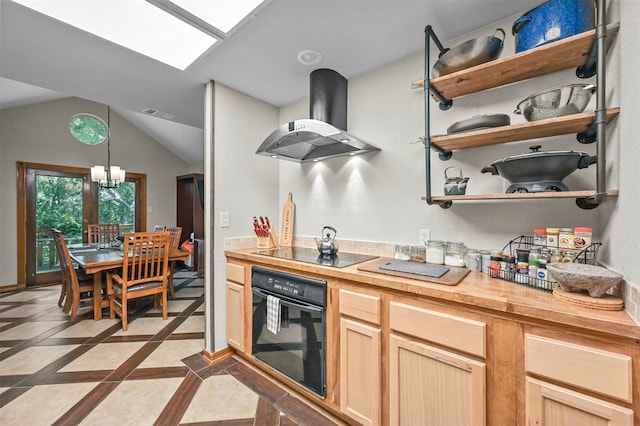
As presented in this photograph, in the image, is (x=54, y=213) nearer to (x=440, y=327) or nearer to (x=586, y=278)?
(x=440, y=327)

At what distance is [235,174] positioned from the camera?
2.22m

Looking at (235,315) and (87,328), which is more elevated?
(235,315)

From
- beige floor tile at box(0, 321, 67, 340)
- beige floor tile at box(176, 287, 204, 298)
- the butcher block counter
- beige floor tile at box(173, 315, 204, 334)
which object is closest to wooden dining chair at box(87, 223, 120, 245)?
beige floor tile at box(176, 287, 204, 298)

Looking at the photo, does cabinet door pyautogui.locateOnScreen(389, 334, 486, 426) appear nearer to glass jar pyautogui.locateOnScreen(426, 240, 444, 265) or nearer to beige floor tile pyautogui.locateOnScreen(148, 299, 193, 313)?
glass jar pyautogui.locateOnScreen(426, 240, 444, 265)

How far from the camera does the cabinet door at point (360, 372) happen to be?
1249 mm

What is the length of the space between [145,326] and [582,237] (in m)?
3.64

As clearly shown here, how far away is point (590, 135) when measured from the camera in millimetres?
1162

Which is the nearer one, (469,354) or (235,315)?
(469,354)

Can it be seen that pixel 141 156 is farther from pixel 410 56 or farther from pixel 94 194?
pixel 410 56

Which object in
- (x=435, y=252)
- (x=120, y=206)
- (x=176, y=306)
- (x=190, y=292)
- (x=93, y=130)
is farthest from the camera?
(x=120, y=206)

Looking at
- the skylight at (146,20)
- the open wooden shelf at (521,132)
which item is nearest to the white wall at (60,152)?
the skylight at (146,20)

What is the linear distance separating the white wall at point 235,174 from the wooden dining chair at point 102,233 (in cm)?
344

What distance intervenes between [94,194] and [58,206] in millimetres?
531

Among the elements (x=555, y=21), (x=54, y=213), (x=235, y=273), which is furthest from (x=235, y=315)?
(x=54, y=213)
